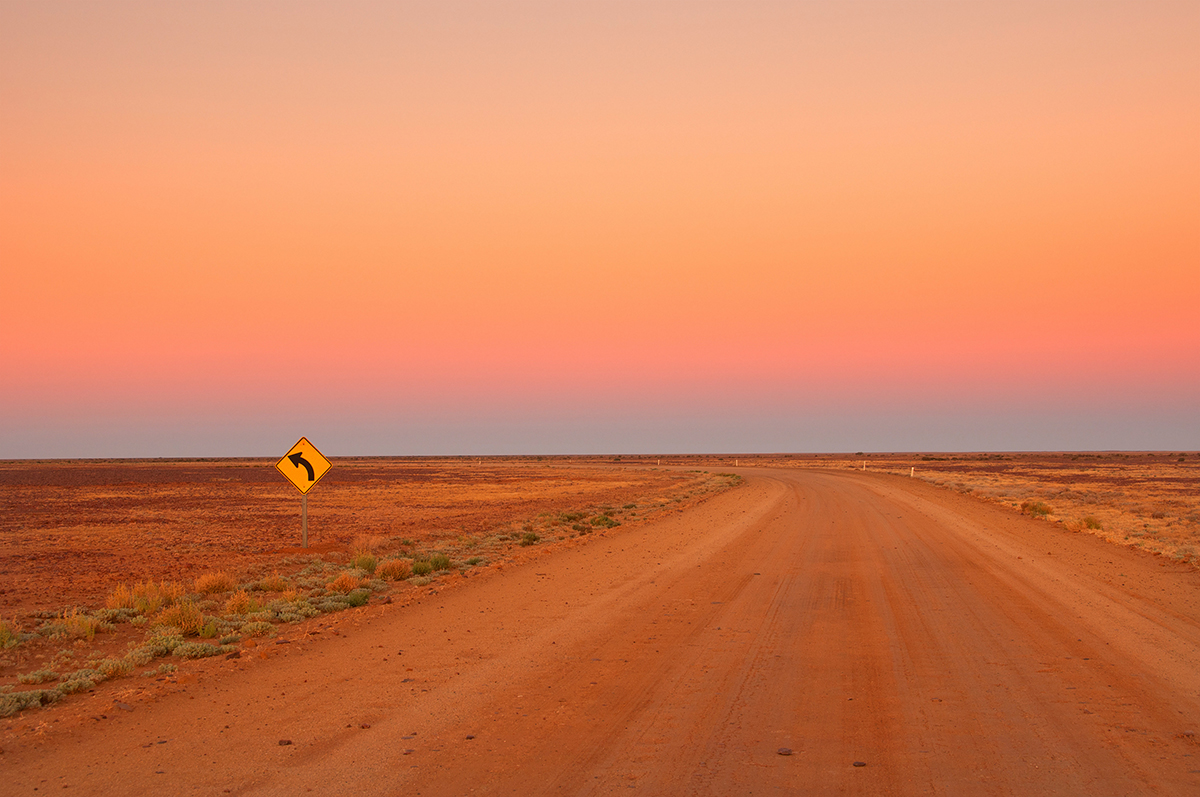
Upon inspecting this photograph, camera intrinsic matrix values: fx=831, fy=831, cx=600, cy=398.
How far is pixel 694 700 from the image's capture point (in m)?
7.37

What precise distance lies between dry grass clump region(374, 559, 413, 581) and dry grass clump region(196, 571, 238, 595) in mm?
2745

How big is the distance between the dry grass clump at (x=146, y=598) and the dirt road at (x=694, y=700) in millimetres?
3454

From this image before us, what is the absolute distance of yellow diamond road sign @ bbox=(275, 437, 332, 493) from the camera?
20.9m

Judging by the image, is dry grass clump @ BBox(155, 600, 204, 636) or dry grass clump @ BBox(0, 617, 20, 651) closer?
dry grass clump @ BBox(0, 617, 20, 651)

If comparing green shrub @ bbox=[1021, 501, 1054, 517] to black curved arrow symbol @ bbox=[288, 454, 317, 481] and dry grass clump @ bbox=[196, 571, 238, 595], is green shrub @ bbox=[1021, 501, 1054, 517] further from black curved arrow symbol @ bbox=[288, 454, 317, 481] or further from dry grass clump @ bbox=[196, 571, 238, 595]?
dry grass clump @ bbox=[196, 571, 238, 595]

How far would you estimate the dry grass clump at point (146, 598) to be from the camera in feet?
42.2

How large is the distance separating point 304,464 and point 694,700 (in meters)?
16.1

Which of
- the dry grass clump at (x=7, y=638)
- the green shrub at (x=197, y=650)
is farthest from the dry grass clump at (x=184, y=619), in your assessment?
the dry grass clump at (x=7, y=638)

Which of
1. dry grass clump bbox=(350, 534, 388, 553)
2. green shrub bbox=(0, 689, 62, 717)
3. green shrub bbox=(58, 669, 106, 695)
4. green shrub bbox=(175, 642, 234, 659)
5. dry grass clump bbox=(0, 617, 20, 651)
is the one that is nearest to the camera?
green shrub bbox=(0, 689, 62, 717)

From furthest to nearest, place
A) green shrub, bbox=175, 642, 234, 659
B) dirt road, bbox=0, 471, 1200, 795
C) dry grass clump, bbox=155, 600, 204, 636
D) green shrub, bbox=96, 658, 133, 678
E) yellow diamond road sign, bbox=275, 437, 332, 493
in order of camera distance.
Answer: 1. yellow diamond road sign, bbox=275, 437, 332, 493
2. dry grass clump, bbox=155, 600, 204, 636
3. green shrub, bbox=175, 642, 234, 659
4. green shrub, bbox=96, 658, 133, 678
5. dirt road, bbox=0, 471, 1200, 795

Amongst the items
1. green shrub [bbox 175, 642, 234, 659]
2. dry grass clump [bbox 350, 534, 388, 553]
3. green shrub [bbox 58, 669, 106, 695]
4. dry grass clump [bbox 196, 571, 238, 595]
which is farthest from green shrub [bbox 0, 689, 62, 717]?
dry grass clump [bbox 350, 534, 388, 553]

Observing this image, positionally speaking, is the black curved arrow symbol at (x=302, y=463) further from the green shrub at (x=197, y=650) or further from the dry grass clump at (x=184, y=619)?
the green shrub at (x=197, y=650)

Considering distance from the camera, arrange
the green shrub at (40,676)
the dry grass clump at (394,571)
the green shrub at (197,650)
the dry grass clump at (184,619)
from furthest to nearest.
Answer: the dry grass clump at (394,571) < the dry grass clump at (184,619) < the green shrub at (197,650) < the green shrub at (40,676)

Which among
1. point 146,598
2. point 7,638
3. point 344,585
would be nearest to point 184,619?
point 7,638
